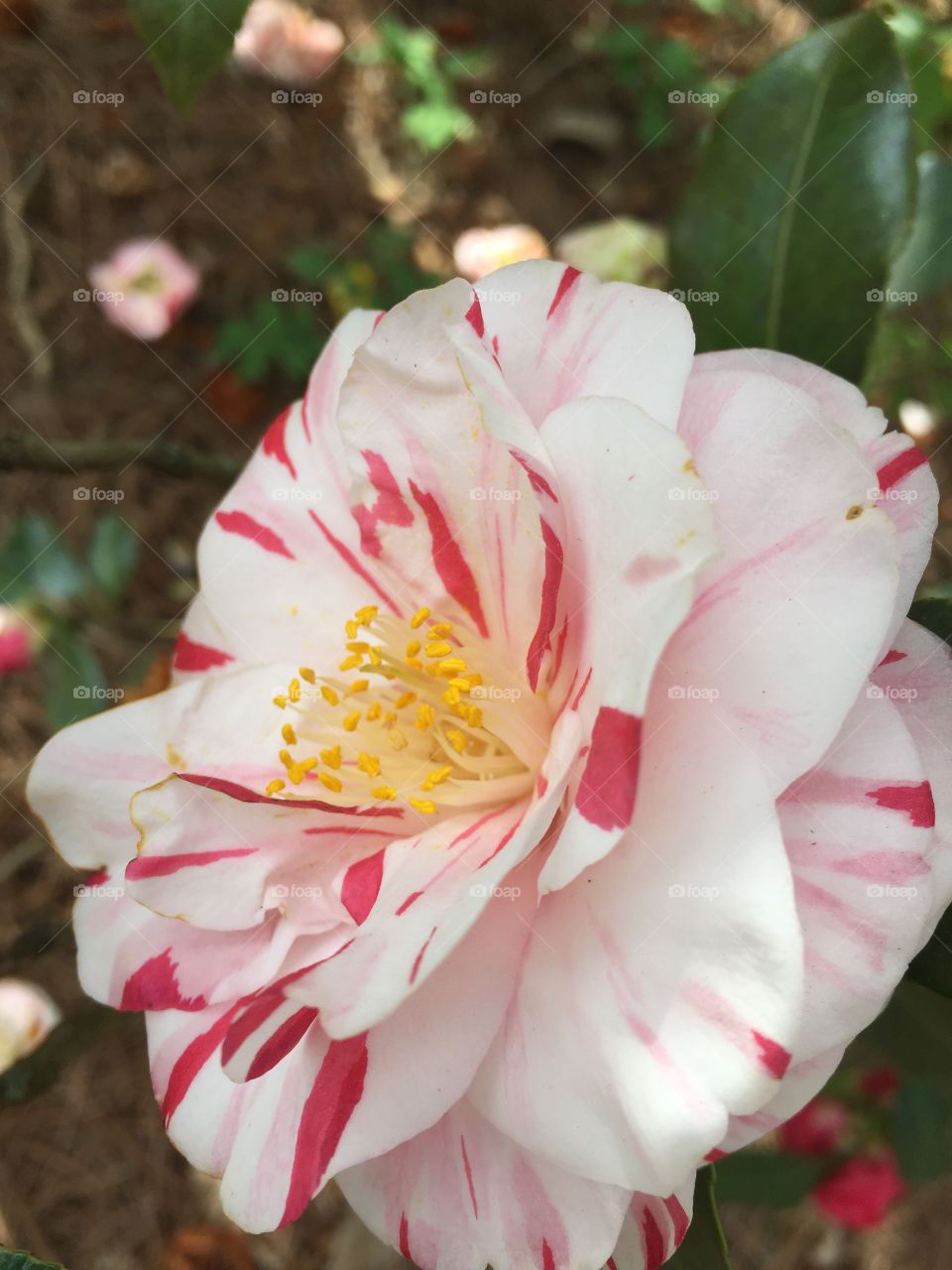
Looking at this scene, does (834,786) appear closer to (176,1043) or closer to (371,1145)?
(371,1145)

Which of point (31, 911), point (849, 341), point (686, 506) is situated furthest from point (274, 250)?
point (686, 506)

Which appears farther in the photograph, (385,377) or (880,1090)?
(880,1090)

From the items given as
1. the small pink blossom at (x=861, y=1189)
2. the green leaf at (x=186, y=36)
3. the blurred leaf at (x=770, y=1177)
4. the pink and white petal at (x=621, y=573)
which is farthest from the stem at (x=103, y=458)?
the small pink blossom at (x=861, y=1189)

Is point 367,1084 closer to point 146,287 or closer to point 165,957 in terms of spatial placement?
point 165,957

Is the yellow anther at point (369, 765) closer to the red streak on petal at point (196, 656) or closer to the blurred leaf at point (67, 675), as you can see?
the red streak on petal at point (196, 656)

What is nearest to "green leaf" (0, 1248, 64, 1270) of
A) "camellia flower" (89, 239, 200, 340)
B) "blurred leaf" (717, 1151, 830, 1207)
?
"blurred leaf" (717, 1151, 830, 1207)
